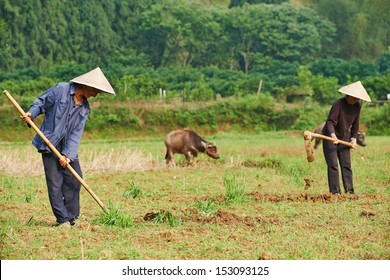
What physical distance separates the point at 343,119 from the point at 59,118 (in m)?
4.26

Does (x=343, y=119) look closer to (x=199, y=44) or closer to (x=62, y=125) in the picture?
(x=62, y=125)

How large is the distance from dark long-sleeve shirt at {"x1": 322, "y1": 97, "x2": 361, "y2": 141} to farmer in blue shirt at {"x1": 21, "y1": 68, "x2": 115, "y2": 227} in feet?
12.3

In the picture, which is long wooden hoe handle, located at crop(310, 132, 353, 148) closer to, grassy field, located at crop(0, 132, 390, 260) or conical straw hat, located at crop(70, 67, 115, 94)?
grassy field, located at crop(0, 132, 390, 260)

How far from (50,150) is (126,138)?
70.4ft

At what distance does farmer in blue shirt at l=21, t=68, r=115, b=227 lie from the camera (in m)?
8.39

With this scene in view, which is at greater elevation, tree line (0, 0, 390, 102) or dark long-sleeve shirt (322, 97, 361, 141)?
dark long-sleeve shirt (322, 97, 361, 141)

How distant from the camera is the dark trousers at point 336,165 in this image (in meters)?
11.0

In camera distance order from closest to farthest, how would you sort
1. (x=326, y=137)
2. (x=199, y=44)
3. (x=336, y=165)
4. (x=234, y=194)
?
(x=234, y=194) < (x=326, y=137) < (x=336, y=165) < (x=199, y=44)

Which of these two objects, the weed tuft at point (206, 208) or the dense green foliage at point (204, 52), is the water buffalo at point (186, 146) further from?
the dense green foliage at point (204, 52)

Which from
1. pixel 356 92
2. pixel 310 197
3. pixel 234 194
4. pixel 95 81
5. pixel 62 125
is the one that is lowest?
pixel 310 197

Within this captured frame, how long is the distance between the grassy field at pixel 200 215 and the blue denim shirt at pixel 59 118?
0.80 meters

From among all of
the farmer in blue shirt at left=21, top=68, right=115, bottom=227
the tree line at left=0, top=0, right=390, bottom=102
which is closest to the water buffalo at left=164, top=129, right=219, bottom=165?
the farmer in blue shirt at left=21, top=68, right=115, bottom=227

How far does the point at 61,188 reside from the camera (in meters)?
8.67

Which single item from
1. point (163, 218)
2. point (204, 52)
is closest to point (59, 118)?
point (163, 218)
